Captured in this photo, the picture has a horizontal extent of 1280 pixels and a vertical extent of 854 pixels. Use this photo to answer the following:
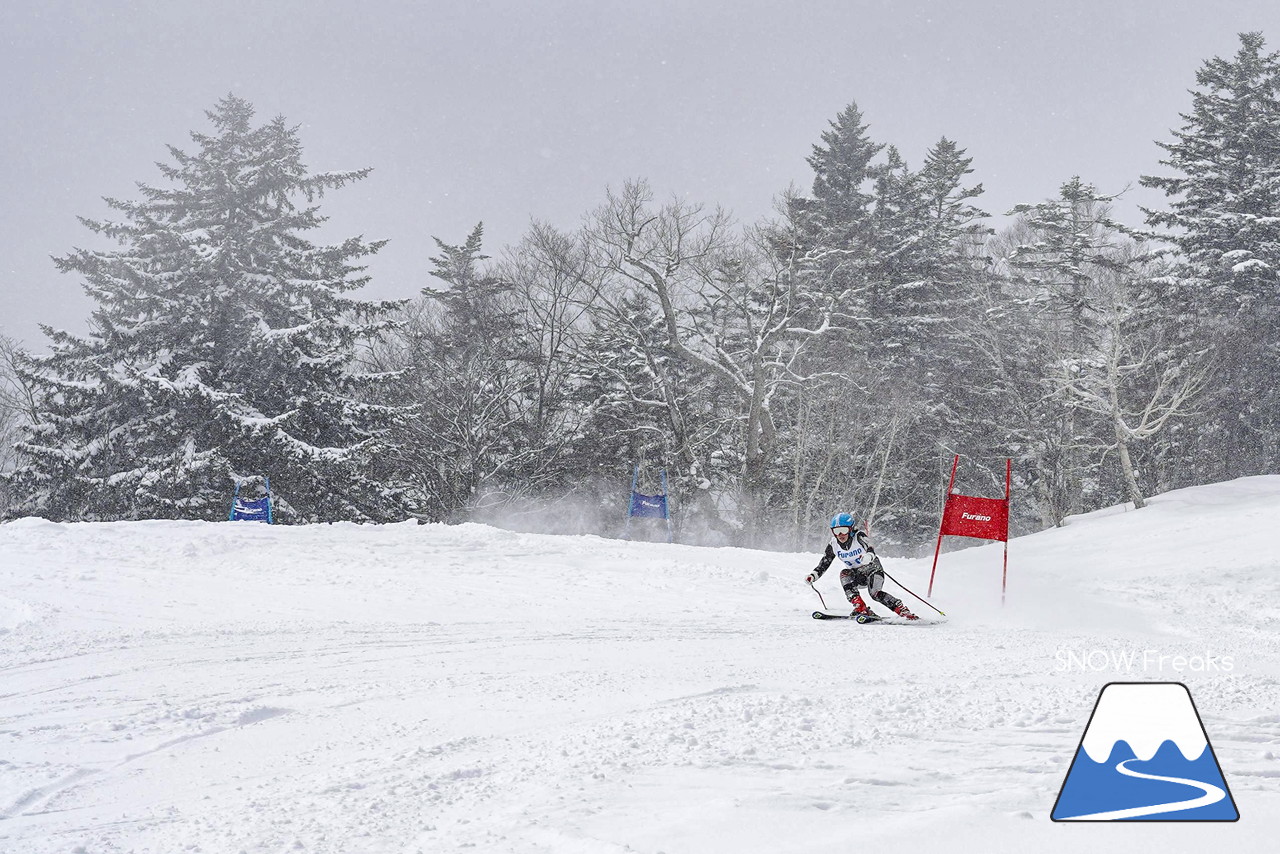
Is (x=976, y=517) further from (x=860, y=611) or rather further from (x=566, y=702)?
(x=566, y=702)

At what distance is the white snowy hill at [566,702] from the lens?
363 cm

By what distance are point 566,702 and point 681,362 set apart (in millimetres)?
26376

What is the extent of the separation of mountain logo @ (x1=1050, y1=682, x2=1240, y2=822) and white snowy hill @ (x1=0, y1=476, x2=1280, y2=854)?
0.36ft

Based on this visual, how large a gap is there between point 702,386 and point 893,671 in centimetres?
2292

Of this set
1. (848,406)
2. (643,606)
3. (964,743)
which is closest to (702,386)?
(848,406)

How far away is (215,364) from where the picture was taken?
2645cm

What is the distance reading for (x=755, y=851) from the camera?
3262 mm

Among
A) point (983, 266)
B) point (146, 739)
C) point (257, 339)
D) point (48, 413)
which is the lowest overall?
point (146, 739)

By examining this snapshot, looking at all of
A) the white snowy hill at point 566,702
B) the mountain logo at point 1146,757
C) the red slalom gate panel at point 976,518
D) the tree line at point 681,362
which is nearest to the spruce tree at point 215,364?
the tree line at point 681,362

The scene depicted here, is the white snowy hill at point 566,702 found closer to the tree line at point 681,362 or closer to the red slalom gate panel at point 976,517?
the red slalom gate panel at point 976,517

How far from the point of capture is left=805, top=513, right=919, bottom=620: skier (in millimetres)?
9977

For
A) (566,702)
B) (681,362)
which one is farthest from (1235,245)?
(566,702)

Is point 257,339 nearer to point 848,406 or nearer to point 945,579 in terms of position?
Answer: point 848,406

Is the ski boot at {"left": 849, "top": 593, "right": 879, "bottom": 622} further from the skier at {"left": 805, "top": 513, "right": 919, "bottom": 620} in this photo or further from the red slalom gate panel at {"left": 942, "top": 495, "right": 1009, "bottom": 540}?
the red slalom gate panel at {"left": 942, "top": 495, "right": 1009, "bottom": 540}
